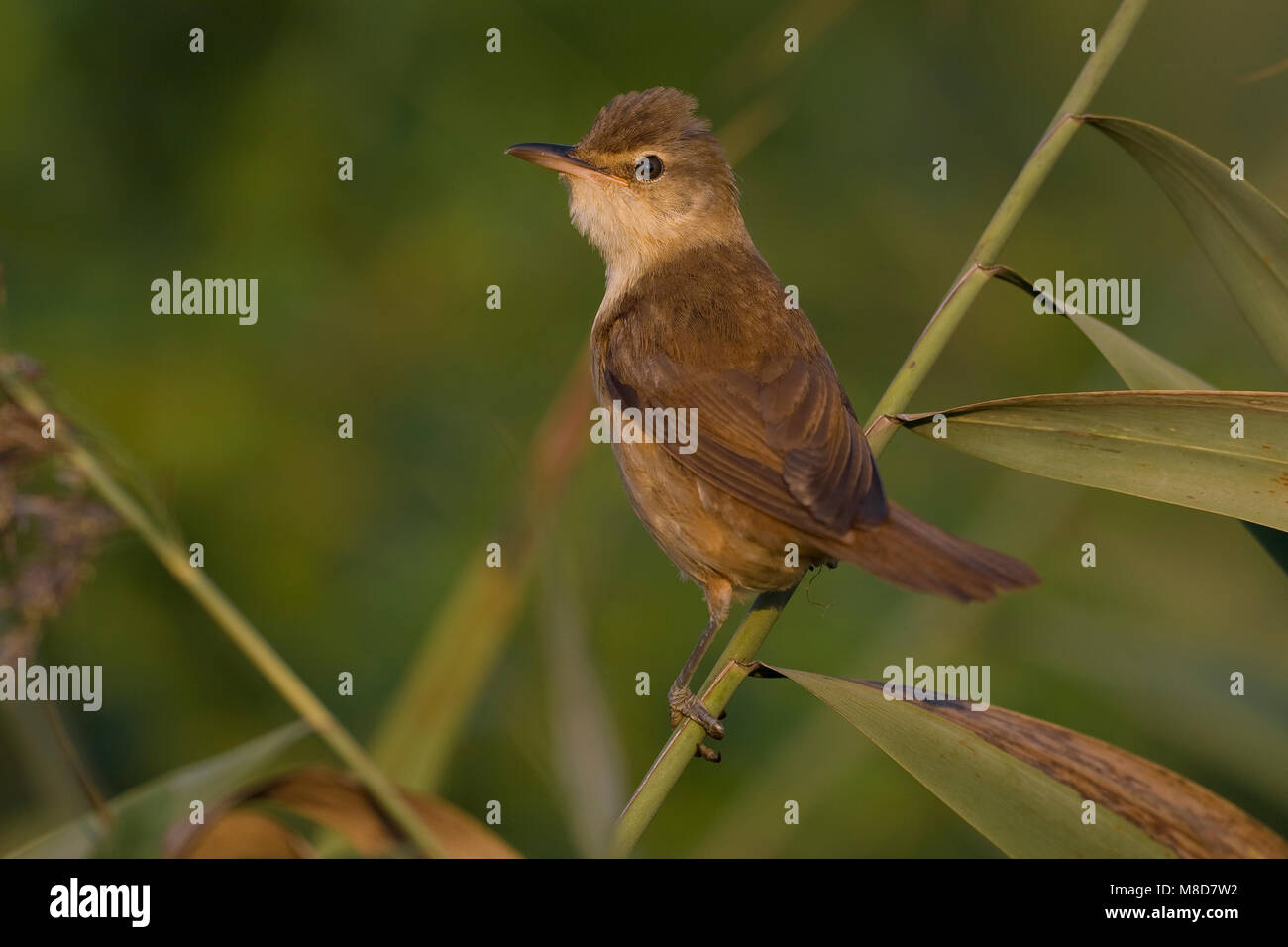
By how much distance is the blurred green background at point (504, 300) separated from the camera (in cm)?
413

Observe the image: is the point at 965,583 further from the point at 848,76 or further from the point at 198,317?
the point at 848,76

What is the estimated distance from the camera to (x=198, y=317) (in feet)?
16.0

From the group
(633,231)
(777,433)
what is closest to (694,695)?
(777,433)

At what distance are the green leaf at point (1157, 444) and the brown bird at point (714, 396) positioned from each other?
20cm

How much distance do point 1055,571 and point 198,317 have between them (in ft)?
11.0

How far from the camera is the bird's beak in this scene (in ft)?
10.4
